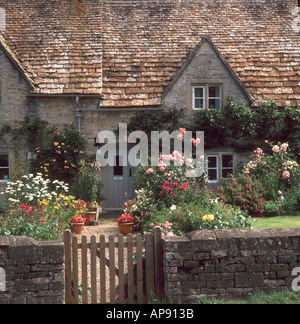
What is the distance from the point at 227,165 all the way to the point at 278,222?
15.6ft

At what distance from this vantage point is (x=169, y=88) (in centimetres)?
1377

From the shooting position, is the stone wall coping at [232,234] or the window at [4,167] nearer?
the stone wall coping at [232,234]

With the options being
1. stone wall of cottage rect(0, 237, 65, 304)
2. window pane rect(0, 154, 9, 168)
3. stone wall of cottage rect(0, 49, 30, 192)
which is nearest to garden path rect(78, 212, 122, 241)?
stone wall of cottage rect(0, 49, 30, 192)

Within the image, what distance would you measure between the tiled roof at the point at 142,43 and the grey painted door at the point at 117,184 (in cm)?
245

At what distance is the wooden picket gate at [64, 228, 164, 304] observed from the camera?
17.6ft

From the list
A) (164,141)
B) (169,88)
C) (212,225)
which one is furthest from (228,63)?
(212,225)

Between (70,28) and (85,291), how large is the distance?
13.0 metres

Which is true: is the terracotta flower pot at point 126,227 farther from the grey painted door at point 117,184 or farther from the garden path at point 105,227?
the grey painted door at point 117,184

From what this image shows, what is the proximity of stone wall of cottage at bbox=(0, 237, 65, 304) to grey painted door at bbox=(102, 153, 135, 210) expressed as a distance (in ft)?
29.3

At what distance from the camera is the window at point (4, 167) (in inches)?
542

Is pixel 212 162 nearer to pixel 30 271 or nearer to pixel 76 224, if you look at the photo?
pixel 76 224

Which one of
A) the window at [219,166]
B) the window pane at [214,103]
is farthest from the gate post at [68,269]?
the window pane at [214,103]

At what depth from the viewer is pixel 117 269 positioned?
18.0ft

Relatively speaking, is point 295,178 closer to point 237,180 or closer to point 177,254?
point 237,180
